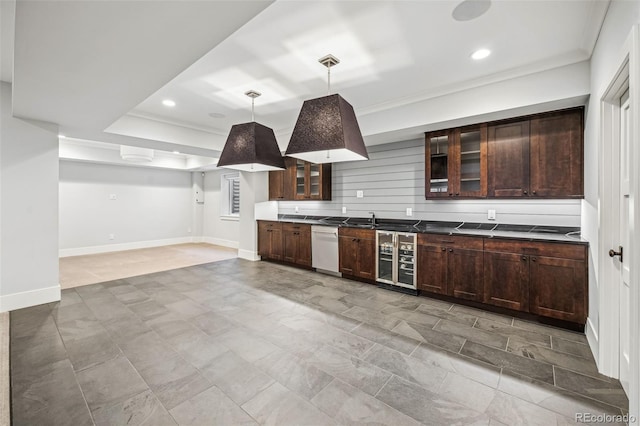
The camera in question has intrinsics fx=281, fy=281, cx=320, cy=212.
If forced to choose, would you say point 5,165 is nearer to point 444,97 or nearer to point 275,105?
point 275,105

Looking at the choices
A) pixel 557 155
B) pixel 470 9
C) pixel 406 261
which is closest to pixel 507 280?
pixel 406 261

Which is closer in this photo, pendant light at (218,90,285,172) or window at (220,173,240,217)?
pendant light at (218,90,285,172)

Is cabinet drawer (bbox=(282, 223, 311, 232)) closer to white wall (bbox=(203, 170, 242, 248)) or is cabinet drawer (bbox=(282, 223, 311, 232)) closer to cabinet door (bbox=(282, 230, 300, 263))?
cabinet door (bbox=(282, 230, 300, 263))

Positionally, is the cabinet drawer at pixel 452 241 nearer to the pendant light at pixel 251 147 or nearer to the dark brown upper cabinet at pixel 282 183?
the pendant light at pixel 251 147

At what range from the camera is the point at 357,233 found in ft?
15.4

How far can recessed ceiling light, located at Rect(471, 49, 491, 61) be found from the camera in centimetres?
273

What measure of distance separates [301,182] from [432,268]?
10.5 feet

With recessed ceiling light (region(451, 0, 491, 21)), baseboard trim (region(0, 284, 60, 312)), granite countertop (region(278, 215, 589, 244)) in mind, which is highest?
recessed ceiling light (region(451, 0, 491, 21))

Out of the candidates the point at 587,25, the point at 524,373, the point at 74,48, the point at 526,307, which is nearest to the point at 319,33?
the point at 74,48

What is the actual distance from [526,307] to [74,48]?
15.5 ft

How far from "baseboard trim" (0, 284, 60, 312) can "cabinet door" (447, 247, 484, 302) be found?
17.5 feet

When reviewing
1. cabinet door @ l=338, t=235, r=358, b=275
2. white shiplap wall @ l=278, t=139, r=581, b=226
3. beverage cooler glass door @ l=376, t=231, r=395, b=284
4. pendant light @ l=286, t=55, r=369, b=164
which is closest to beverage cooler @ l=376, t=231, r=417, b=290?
beverage cooler glass door @ l=376, t=231, r=395, b=284

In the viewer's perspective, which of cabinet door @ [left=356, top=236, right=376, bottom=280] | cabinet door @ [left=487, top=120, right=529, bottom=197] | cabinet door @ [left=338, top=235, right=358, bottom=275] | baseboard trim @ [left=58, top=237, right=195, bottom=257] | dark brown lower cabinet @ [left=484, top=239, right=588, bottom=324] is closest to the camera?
dark brown lower cabinet @ [left=484, top=239, right=588, bottom=324]

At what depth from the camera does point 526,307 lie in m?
3.12
